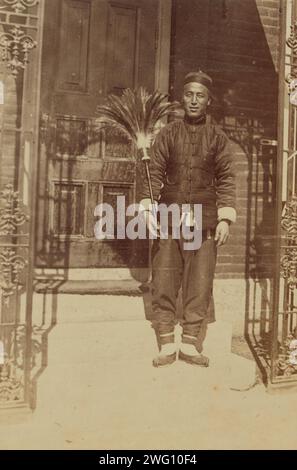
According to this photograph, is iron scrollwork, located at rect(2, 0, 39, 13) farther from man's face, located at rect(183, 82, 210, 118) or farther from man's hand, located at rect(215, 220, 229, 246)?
man's hand, located at rect(215, 220, 229, 246)

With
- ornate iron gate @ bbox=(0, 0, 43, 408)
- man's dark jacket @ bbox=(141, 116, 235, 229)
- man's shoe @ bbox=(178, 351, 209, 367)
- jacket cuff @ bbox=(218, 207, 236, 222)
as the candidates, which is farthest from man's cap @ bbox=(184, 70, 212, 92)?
man's shoe @ bbox=(178, 351, 209, 367)

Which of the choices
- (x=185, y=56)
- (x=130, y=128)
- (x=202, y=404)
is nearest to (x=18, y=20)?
(x=130, y=128)

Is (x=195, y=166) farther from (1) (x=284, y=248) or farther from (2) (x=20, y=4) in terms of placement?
(2) (x=20, y=4)

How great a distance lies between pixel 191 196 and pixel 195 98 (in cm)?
79

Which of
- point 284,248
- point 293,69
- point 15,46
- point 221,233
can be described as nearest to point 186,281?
point 221,233

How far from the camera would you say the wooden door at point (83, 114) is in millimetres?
4730

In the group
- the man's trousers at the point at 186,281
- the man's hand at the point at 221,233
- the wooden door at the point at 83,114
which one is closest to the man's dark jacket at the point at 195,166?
the man's hand at the point at 221,233

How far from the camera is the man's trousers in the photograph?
3.90 metres

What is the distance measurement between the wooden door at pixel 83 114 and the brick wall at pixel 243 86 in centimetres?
41

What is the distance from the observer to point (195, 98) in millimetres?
3920

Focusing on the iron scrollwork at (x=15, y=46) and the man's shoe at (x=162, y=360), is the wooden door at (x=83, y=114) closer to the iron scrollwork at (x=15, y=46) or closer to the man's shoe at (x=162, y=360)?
the man's shoe at (x=162, y=360)

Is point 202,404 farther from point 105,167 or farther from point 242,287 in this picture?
point 105,167

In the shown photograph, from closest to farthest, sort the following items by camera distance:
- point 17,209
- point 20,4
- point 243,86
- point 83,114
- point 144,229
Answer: point 20,4 → point 17,209 → point 83,114 → point 144,229 → point 243,86

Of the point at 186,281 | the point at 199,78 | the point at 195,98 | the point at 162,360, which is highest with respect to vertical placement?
the point at 199,78
